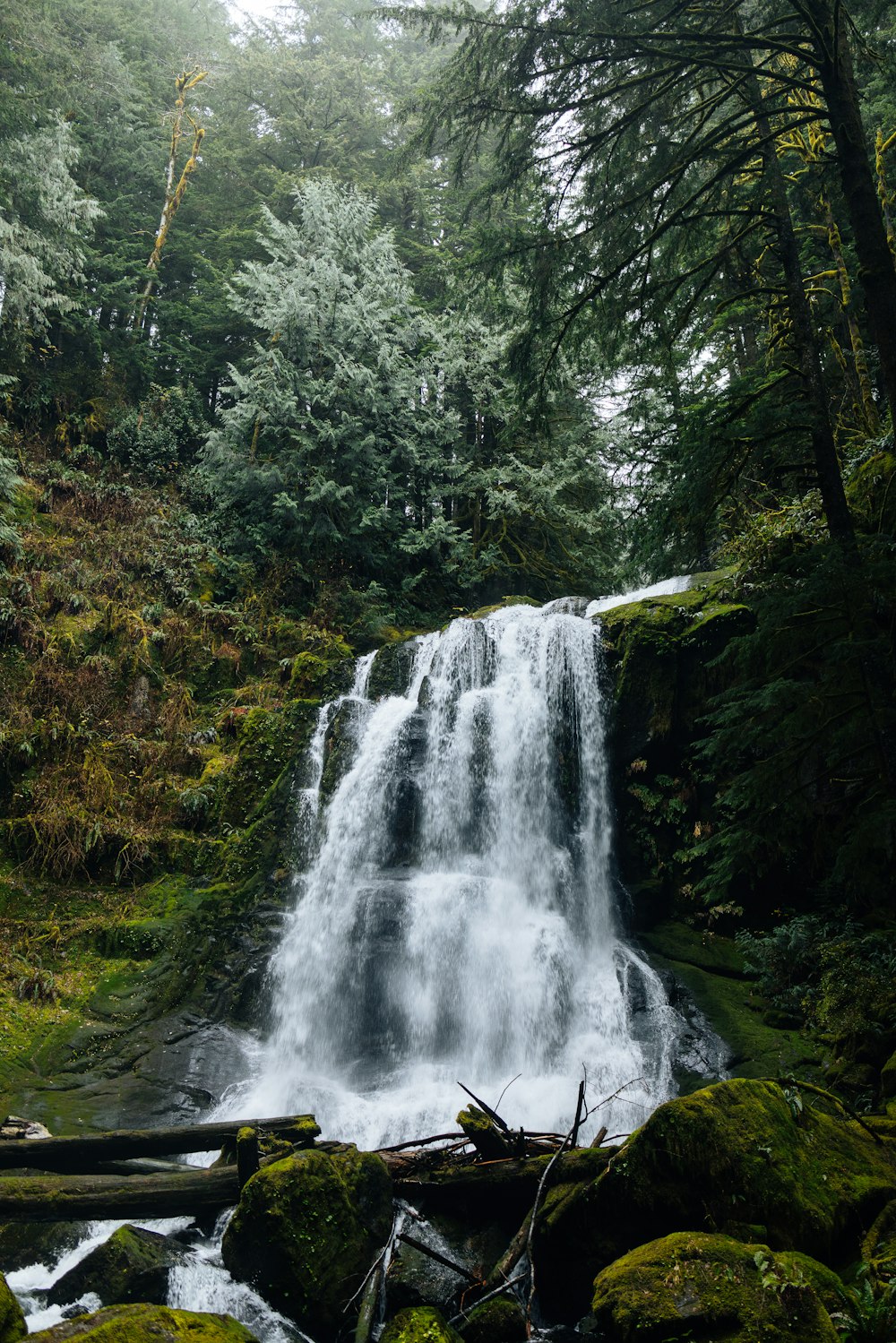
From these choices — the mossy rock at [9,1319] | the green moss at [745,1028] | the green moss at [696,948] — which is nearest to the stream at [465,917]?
the green moss at [745,1028]

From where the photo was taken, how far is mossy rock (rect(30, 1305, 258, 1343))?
3.23 m

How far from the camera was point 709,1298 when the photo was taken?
323cm

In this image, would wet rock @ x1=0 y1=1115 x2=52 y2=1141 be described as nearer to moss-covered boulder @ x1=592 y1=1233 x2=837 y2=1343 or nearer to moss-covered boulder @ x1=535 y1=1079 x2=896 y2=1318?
moss-covered boulder @ x1=535 y1=1079 x2=896 y2=1318

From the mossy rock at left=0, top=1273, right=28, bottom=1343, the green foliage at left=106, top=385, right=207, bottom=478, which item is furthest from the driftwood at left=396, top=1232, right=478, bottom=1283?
the green foliage at left=106, top=385, right=207, bottom=478

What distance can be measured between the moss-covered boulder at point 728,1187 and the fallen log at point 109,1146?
2.25 meters

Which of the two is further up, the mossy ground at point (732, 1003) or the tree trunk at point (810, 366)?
the tree trunk at point (810, 366)

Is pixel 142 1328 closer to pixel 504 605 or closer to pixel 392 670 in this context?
pixel 392 670

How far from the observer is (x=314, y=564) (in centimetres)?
1647

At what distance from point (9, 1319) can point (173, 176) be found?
25542 mm

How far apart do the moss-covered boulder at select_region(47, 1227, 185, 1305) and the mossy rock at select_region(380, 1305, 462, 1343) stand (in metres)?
1.54

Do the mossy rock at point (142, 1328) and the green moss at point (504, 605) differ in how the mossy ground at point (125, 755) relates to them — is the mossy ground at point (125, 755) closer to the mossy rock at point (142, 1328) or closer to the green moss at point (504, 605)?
the green moss at point (504, 605)

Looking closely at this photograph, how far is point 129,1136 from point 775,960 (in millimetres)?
6677

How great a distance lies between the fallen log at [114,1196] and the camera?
461cm

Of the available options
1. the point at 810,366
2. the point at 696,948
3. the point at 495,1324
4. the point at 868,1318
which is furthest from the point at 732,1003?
the point at 810,366
